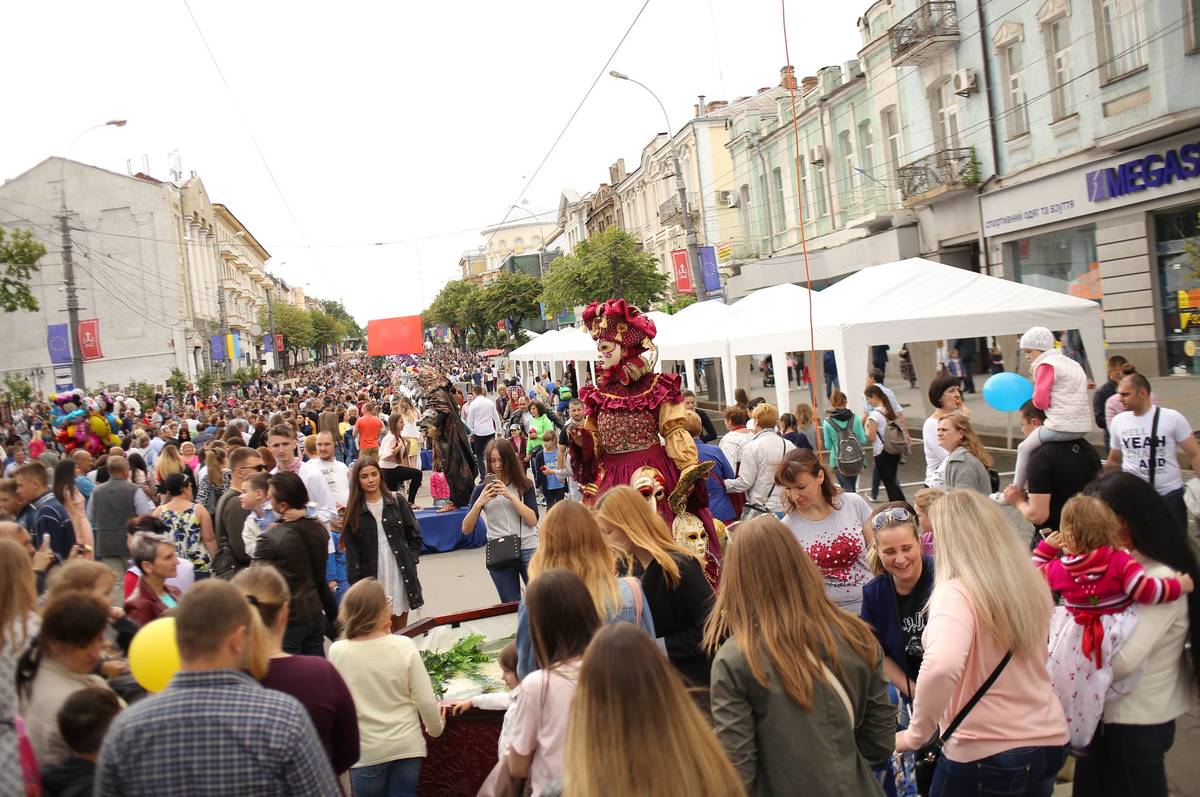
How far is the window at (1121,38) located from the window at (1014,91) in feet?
A: 9.33

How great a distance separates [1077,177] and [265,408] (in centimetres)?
1979

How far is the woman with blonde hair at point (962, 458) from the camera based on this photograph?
250 inches

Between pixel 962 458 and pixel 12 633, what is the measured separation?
5.37 metres

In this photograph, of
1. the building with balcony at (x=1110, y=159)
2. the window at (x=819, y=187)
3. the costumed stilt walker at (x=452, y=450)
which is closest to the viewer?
the costumed stilt walker at (x=452, y=450)

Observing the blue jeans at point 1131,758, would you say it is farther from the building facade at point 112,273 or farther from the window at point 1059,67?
the building facade at point 112,273

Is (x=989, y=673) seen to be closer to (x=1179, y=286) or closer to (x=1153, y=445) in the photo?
(x=1153, y=445)

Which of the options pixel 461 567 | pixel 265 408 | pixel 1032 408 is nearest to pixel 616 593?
pixel 1032 408

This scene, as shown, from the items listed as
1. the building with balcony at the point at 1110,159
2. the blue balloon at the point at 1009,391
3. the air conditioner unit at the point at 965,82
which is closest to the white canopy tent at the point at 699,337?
the blue balloon at the point at 1009,391

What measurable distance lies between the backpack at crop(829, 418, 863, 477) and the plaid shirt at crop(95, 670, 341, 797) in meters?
8.35

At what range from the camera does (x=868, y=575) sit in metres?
4.81

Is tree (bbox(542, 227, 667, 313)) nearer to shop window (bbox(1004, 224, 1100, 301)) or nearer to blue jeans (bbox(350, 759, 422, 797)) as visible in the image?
shop window (bbox(1004, 224, 1100, 301))

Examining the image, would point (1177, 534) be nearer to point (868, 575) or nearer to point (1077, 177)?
point (868, 575)

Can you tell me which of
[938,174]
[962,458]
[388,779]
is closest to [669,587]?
[388,779]

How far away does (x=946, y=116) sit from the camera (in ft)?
76.5
